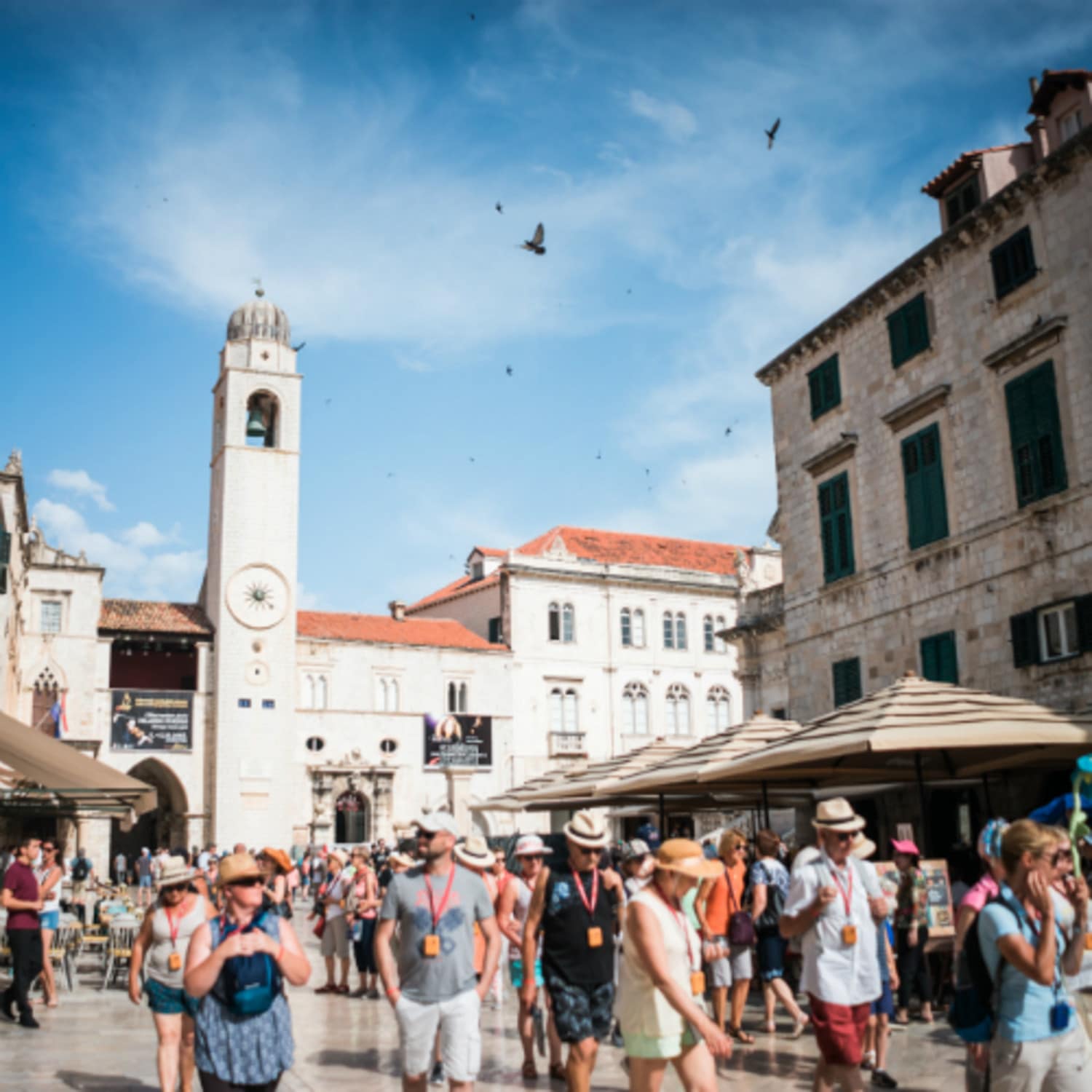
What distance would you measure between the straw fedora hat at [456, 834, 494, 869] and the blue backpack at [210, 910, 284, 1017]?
256 cm

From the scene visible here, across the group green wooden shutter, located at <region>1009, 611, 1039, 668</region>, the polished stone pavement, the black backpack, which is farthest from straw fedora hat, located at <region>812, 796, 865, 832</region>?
green wooden shutter, located at <region>1009, 611, 1039, 668</region>

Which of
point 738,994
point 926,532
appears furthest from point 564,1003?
point 926,532

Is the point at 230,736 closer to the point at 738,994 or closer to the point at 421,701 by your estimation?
the point at 421,701

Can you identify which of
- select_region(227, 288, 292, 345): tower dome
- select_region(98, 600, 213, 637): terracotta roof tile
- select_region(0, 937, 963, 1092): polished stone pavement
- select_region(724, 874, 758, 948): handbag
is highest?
select_region(227, 288, 292, 345): tower dome

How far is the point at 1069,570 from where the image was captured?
50.1 ft

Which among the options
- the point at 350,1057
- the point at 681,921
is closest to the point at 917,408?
the point at 350,1057

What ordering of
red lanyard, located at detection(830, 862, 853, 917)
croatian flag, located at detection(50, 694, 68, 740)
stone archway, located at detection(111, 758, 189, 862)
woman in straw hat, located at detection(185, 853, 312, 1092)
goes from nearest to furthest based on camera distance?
woman in straw hat, located at detection(185, 853, 312, 1092)
red lanyard, located at detection(830, 862, 853, 917)
croatian flag, located at detection(50, 694, 68, 740)
stone archway, located at detection(111, 758, 189, 862)

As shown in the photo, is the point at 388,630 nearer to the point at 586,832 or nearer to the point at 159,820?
the point at 159,820

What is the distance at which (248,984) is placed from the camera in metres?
4.96

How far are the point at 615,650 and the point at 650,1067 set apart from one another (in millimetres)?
46072

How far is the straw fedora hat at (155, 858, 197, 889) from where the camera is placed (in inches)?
291

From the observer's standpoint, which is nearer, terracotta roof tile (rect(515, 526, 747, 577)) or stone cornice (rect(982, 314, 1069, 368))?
stone cornice (rect(982, 314, 1069, 368))

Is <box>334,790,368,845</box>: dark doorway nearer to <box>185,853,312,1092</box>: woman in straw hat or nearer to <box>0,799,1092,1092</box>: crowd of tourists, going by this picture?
<box>0,799,1092,1092</box>: crowd of tourists

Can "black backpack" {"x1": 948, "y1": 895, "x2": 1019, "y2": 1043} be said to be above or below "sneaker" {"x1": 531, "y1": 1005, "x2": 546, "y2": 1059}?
above
